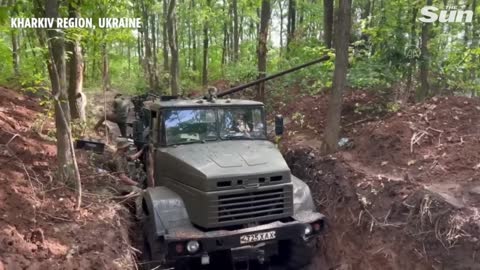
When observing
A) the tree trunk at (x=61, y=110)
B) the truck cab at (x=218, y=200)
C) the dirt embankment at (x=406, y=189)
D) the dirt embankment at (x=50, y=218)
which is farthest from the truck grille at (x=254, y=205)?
the tree trunk at (x=61, y=110)

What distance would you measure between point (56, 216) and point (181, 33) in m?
25.8

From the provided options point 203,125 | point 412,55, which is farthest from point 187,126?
point 412,55

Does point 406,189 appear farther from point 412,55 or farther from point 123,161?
point 123,161

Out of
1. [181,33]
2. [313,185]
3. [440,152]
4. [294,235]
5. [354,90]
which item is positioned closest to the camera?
[294,235]

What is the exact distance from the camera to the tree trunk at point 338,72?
26.7ft

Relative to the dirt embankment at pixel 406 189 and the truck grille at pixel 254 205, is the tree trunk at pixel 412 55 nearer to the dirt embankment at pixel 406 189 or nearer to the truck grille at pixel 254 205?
the dirt embankment at pixel 406 189

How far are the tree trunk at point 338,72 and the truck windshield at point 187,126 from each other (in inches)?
114

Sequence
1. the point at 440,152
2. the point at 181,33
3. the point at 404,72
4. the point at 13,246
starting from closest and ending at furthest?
the point at 13,246 < the point at 440,152 < the point at 404,72 < the point at 181,33

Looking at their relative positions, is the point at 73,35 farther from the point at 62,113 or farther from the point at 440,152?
the point at 440,152

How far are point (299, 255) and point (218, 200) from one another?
166cm

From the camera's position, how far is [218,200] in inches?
208

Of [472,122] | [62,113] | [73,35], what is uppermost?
[73,35]

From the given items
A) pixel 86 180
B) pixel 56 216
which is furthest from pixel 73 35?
pixel 56 216

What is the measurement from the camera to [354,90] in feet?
39.3
